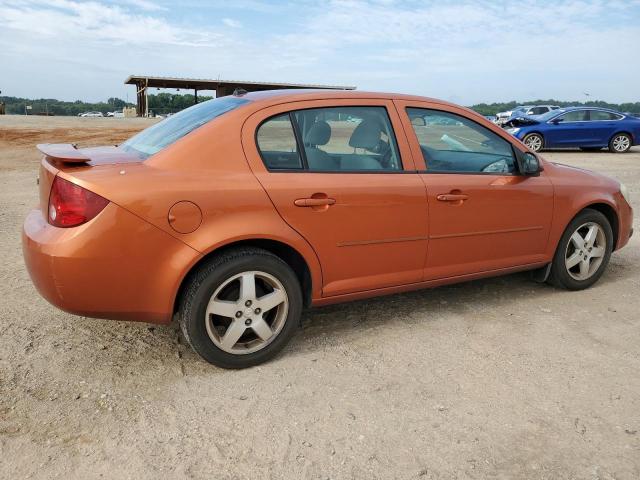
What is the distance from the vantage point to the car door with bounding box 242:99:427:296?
325 centimetres

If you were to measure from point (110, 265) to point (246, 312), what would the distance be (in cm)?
77

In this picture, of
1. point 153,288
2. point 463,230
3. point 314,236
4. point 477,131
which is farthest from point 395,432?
point 477,131

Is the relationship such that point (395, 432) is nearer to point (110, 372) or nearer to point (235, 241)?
point (235, 241)

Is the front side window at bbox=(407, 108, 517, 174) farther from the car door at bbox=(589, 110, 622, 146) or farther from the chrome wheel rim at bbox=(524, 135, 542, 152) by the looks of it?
the car door at bbox=(589, 110, 622, 146)

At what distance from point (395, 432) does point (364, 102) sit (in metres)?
2.07

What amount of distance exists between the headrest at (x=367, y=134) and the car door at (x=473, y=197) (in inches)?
8.9

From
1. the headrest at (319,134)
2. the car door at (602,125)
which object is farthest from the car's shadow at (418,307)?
the car door at (602,125)

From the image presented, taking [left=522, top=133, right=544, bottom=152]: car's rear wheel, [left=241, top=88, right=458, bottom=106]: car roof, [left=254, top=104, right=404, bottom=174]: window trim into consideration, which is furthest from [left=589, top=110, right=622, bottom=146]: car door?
[left=254, top=104, right=404, bottom=174]: window trim

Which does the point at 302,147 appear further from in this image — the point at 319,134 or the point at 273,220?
the point at 273,220

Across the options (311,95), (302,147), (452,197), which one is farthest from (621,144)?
(302,147)

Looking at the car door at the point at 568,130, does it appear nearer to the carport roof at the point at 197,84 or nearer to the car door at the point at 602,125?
the car door at the point at 602,125

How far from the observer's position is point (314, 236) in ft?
10.8

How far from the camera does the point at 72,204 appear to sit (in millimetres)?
2842

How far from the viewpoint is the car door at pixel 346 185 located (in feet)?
10.6
